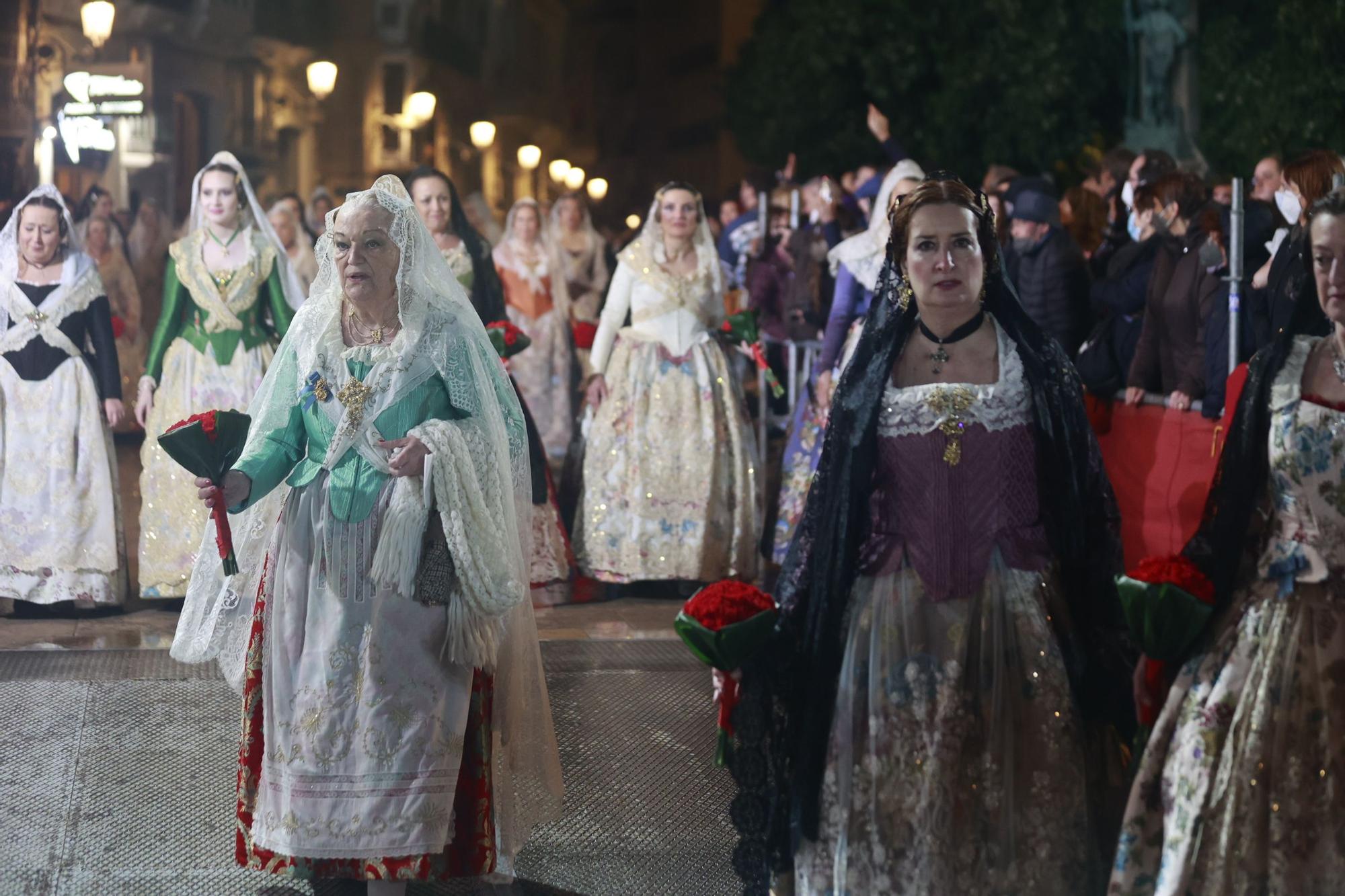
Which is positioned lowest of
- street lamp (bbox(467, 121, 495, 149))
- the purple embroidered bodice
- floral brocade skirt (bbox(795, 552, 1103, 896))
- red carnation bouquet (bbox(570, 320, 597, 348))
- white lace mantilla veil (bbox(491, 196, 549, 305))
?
floral brocade skirt (bbox(795, 552, 1103, 896))

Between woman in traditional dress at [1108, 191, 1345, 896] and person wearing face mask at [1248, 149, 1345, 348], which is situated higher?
person wearing face mask at [1248, 149, 1345, 348]

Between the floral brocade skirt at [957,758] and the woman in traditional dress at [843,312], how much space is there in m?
3.63

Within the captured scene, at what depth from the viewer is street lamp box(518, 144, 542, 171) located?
71.3 feet

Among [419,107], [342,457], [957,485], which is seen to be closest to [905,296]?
[957,485]

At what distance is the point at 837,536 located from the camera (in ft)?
13.1

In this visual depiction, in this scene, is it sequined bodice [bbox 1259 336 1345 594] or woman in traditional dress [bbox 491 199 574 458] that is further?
woman in traditional dress [bbox 491 199 574 458]

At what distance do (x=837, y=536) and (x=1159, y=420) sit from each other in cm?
356

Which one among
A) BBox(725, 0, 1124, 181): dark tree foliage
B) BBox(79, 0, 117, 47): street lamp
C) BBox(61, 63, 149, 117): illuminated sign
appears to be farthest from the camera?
BBox(61, 63, 149, 117): illuminated sign

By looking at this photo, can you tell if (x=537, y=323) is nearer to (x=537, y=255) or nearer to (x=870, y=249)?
(x=537, y=255)

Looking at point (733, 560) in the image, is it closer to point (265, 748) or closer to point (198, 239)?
point (198, 239)

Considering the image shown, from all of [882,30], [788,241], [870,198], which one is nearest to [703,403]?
[870,198]

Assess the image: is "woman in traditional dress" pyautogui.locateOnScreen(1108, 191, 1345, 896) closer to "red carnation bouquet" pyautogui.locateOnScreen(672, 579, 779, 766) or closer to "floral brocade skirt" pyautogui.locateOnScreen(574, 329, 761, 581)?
"red carnation bouquet" pyautogui.locateOnScreen(672, 579, 779, 766)

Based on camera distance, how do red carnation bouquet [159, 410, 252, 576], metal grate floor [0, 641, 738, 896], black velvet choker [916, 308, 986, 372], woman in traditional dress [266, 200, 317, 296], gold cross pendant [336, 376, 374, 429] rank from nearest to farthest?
1. black velvet choker [916, 308, 986, 372]
2. red carnation bouquet [159, 410, 252, 576]
3. gold cross pendant [336, 376, 374, 429]
4. metal grate floor [0, 641, 738, 896]
5. woman in traditional dress [266, 200, 317, 296]

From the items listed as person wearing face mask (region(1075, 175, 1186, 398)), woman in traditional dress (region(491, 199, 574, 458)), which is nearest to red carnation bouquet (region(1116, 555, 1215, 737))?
person wearing face mask (region(1075, 175, 1186, 398))
